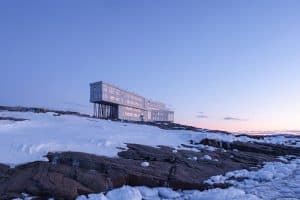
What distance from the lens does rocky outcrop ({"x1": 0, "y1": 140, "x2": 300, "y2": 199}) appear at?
342 inches

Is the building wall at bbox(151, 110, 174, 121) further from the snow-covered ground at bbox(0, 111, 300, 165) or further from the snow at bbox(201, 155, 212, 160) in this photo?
the snow at bbox(201, 155, 212, 160)

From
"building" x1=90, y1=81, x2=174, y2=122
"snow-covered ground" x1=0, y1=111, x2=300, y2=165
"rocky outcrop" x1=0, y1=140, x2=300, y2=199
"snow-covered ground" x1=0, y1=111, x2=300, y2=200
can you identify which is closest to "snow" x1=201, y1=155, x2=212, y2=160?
"rocky outcrop" x1=0, y1=140, x2=300, y2=199

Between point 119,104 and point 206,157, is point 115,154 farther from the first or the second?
point 119,104

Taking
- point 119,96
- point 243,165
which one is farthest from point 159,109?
point 243,165

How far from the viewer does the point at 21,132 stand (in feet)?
48.1

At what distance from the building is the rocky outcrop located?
38.2 metres

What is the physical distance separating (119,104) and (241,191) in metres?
50.3

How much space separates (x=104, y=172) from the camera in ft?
33.4

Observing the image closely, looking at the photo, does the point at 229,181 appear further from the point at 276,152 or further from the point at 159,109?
the point at 159,109

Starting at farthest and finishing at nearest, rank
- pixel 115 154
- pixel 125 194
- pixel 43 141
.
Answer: pixel 115 154, pixel 43 141, pixel 125 194

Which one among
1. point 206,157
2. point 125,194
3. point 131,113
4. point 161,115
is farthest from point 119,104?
point 125,194

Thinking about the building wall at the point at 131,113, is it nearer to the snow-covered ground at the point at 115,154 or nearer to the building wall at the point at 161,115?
the building wall at the point at 161,115

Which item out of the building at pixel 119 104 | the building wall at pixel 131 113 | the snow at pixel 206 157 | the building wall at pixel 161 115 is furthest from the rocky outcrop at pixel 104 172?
the building wall at pixel 161 115

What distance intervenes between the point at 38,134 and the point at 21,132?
2.35 feet
